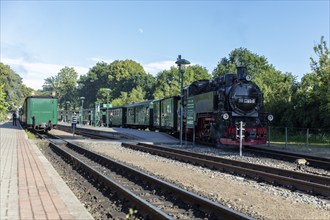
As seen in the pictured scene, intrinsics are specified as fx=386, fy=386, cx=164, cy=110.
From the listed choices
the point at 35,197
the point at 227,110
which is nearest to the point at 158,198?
the point at 35,197

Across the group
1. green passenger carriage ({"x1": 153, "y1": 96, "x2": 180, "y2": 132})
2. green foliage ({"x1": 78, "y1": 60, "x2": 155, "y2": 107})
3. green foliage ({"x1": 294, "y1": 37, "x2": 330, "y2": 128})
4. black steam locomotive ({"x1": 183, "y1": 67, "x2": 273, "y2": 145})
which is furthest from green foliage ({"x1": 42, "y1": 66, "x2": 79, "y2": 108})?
black steam locomotive ({"x1": 183, "y1": 67, "x2": 273, "y2": 145})

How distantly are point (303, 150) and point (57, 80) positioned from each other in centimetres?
14617

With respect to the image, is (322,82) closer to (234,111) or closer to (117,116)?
(234,111)

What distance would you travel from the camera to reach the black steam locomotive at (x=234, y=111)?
18.4 metres

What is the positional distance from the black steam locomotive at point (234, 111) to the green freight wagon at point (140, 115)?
16467 millimetres

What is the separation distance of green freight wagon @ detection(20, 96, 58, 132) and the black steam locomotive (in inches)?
584

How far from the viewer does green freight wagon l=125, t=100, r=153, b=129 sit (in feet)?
123

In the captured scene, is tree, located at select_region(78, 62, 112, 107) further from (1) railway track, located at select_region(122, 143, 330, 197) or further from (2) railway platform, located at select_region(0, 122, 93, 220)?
(2) railway platform, located at select_region(0, 122, 93, 220)

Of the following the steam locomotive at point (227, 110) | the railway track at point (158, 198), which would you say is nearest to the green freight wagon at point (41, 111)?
the steam locomotive at point (227, 110)

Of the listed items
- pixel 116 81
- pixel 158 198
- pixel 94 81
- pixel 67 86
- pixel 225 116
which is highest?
pixel 67 86

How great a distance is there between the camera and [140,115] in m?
41.1

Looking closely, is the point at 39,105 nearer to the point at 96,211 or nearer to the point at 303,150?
the point at 303,150

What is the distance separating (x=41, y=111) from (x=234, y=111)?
18165 mm

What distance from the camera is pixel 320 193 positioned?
8.30 m
